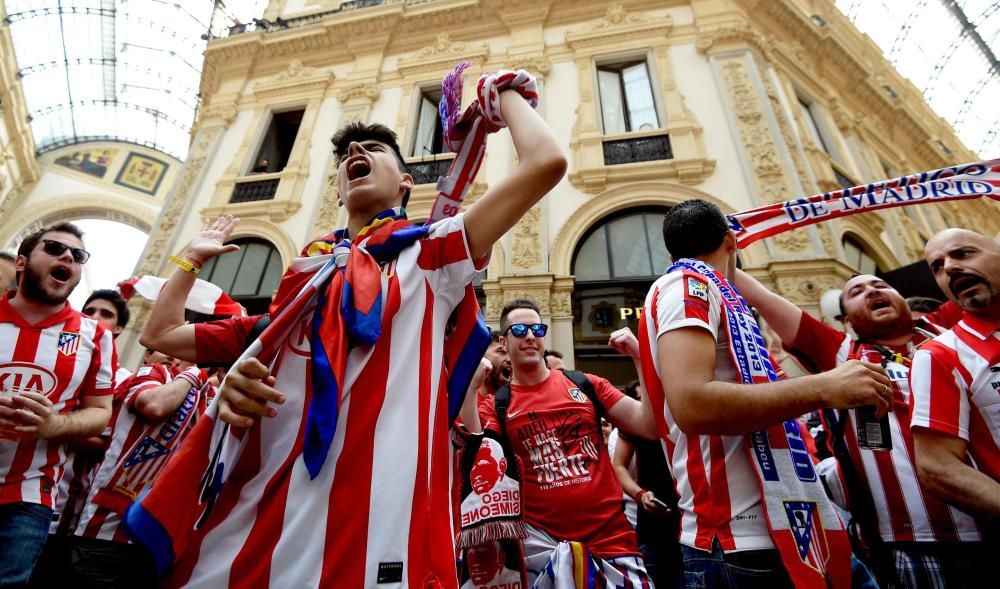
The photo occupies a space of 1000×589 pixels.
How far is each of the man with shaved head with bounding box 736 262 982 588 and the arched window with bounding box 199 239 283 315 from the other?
8671 mm

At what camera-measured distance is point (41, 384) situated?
6.46 ft

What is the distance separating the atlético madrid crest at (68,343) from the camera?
6.78 ft

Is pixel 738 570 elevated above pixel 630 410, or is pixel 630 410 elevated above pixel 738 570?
pixel 630 410

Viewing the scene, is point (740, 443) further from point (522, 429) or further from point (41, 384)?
point (41, 384)

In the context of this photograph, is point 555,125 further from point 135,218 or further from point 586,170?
point 135,218

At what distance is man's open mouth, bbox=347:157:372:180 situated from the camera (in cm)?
153

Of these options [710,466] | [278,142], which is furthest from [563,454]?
[278,142]

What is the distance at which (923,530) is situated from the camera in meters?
1.78

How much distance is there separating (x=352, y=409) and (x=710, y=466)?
42.8 inches

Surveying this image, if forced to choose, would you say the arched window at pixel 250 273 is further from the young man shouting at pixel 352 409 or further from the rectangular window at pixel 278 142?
the young man shouting at pixel 352 409

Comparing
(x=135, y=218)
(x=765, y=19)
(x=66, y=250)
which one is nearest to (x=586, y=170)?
(x=765, y=19)

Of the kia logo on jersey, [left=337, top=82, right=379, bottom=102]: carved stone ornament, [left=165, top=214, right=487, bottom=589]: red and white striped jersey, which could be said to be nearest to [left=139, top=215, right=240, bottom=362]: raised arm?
[left=165, top=214, right=487, bottom=589]: red and white striped jersey

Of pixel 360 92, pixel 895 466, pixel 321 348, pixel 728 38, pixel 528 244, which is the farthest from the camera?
pixel 360 92

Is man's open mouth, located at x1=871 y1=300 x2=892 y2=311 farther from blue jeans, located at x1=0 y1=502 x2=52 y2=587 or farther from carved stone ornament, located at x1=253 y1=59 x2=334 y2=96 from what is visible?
carved stone ornament, located at x1=253 y1=59 x2=334 y2=96
